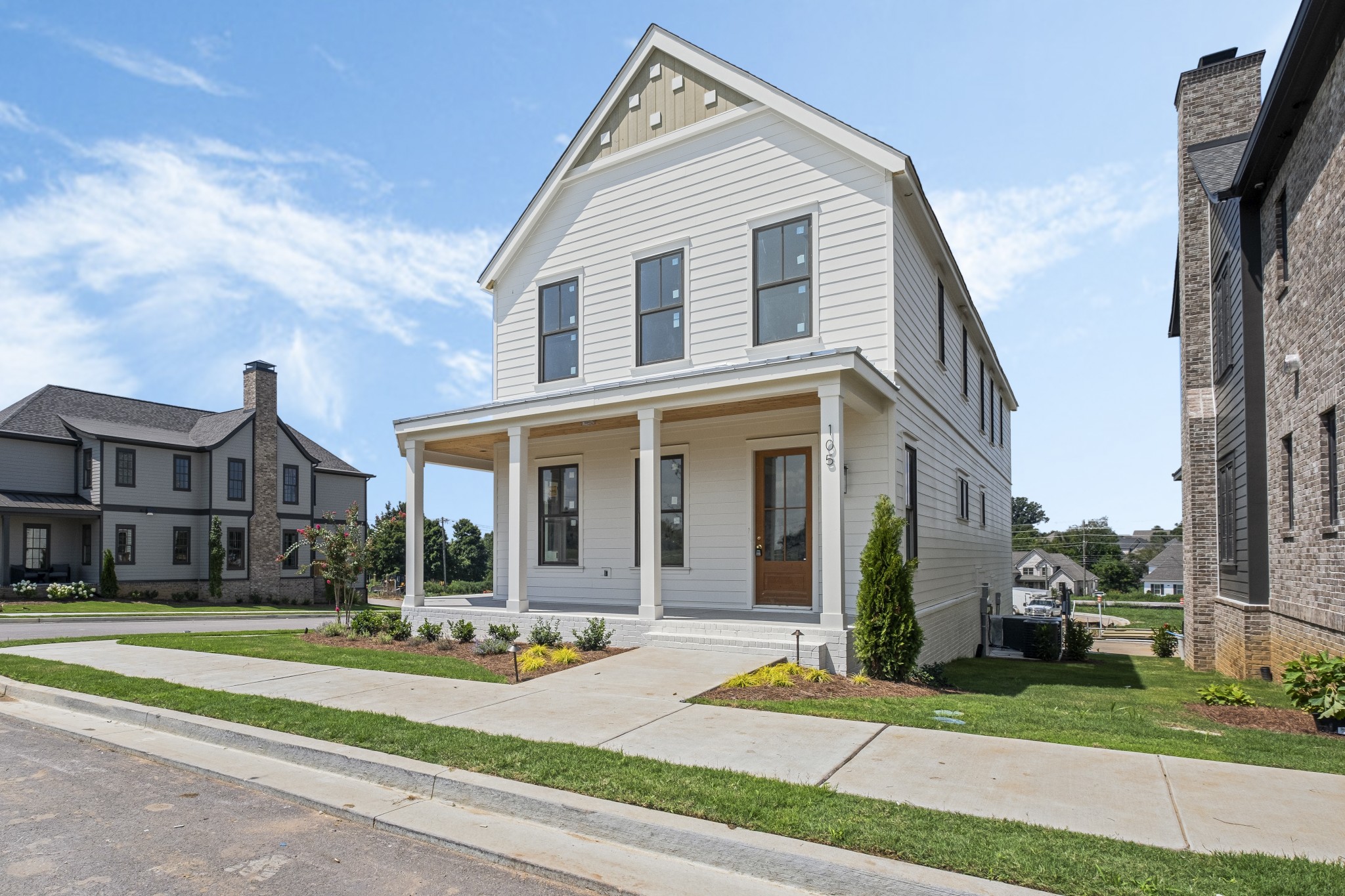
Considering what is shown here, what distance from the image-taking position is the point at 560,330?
587 inches

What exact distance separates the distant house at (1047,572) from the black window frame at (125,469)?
75489mm

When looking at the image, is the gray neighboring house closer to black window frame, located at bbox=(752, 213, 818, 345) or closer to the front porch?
the front porch

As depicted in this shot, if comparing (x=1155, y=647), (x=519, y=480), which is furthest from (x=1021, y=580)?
(x=519, y=480)

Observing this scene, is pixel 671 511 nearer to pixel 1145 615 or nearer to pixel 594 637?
pixel 594 637

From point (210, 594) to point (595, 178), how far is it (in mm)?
28371

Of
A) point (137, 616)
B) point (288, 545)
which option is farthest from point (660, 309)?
point (288, 545)

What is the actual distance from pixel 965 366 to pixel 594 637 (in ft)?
36.7

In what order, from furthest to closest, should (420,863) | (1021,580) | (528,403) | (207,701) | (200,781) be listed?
(1021,580) → (528,403) → (207,701) → (200,781) → (420,863)

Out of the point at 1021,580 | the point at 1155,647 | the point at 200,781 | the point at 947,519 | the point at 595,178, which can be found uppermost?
the point at 595,178

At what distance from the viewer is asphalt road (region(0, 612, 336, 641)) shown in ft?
56.0

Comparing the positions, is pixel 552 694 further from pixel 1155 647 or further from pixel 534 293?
pixel 1155 647

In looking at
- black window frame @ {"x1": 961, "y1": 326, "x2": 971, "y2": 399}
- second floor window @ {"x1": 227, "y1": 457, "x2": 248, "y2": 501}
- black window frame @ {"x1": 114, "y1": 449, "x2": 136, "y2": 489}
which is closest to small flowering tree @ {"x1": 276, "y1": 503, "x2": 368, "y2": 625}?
black window frame @ {"x1": 961, "y1": 326, "x2": 971, "y2": 399}

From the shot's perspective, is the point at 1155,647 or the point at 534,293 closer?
the point at 534,293

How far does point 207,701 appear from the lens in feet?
25.7
